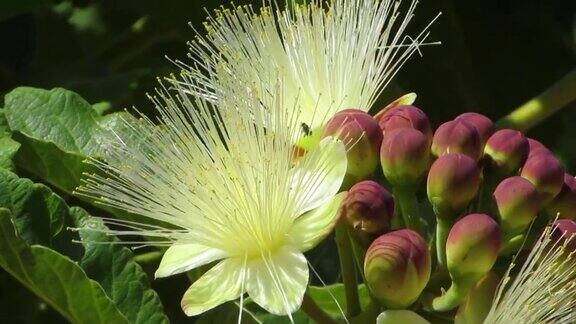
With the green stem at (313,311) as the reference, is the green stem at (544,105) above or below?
below

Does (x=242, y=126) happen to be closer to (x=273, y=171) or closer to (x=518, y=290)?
(x=273, y=171)

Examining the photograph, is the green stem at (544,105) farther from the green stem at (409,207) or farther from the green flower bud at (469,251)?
the green flower bud at (469,251)

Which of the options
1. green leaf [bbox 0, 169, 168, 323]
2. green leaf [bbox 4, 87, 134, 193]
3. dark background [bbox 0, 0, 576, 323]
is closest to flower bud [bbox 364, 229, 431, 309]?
green leaf [bbox 0, 169, 168, 323]

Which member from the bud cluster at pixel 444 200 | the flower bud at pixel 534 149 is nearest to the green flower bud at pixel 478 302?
the bud cluster at pixel 444 200

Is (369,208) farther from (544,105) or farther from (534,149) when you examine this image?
(544,105)

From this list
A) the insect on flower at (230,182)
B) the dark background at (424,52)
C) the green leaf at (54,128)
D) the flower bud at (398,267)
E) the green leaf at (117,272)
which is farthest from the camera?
the dark background at (424,52)

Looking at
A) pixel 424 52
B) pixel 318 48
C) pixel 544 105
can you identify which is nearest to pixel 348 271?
pixel 318 48

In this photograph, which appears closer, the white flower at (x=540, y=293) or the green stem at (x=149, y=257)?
the white flower at (x=540, y=293)
